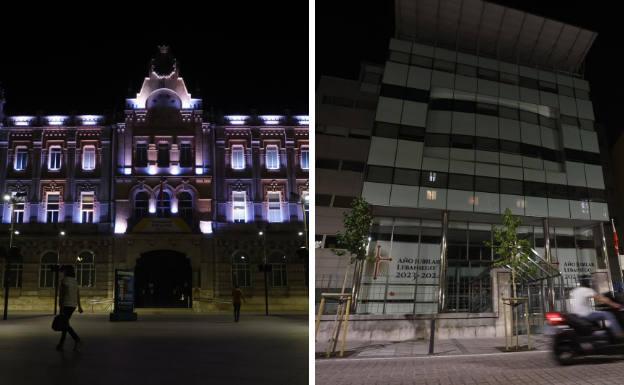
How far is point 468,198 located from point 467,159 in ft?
0.81

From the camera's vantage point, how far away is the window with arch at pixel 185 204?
2231cm

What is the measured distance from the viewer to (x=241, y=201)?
23.1 meters

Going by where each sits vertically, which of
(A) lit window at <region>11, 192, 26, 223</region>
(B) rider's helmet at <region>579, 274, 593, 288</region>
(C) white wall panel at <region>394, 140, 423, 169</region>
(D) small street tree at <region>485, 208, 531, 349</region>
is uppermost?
(A) lit window at <region>11, 192, 26, 223</region>

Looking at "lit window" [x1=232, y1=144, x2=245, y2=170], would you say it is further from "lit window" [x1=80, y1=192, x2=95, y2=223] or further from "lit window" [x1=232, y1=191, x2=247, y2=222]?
"lit window" [x1=80, y1=192, x2=95, y2=223]

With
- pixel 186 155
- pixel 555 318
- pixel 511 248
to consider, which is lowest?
pixel 555 318

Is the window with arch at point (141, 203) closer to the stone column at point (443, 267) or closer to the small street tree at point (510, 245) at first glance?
the stone column at point (443, 267)

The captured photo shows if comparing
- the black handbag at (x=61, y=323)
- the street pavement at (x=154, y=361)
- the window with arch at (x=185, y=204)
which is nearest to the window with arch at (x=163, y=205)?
the window with arch at (x=185, y=204)

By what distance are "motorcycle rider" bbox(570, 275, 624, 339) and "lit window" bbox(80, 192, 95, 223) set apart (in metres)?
20.2

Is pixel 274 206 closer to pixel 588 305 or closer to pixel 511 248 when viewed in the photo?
pixel 511 248

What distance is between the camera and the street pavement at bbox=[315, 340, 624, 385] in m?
3.49

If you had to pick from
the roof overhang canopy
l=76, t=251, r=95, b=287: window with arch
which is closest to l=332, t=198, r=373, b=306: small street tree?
the roof overhang canopy

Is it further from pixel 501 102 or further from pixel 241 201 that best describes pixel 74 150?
pixel 501 102

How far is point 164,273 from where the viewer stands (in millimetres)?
22266

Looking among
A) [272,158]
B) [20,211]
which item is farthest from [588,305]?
[20,211]
